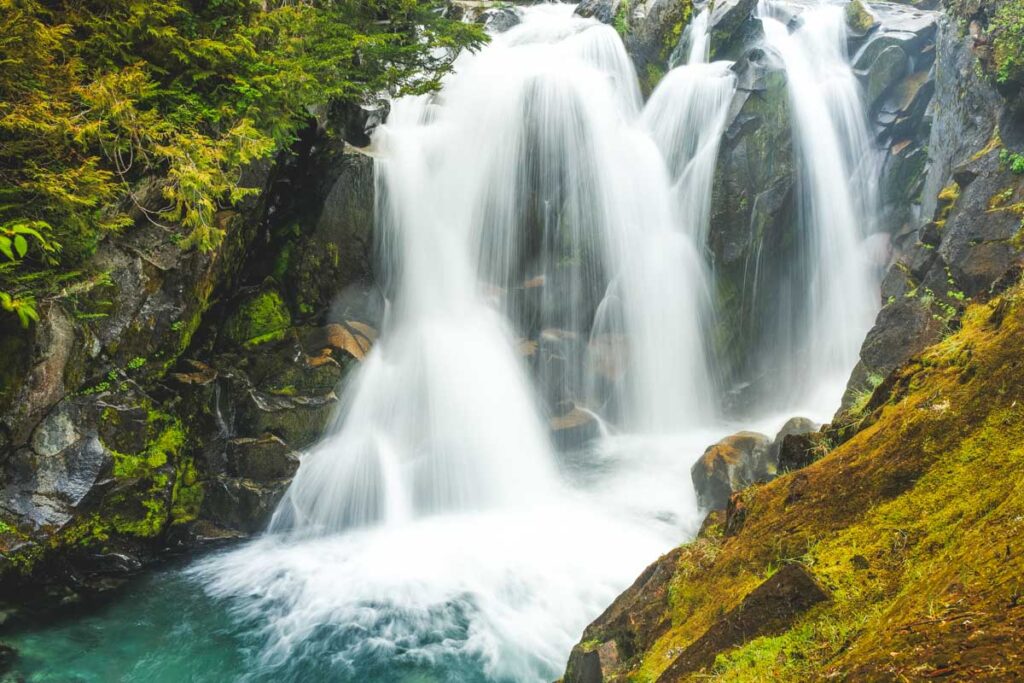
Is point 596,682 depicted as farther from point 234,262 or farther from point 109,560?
point 234,262

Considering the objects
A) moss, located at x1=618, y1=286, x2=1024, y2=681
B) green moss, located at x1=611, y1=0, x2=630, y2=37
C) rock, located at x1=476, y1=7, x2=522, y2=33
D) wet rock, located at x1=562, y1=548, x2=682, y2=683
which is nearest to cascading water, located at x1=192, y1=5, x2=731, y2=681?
green moss, located at x1=611, y1=0, x2=630, y2=37

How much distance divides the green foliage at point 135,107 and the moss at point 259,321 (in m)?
1.90

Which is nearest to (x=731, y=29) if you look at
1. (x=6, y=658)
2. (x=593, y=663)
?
(x=593, y=663)

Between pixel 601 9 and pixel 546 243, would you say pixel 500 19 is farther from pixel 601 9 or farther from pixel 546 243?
pixel 546 243

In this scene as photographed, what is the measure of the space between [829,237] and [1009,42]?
18.4 ft

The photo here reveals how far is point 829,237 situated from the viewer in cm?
1415

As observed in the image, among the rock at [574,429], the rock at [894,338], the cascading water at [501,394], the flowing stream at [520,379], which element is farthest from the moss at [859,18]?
the rock at [574,429]

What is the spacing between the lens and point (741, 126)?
1332 centimetres

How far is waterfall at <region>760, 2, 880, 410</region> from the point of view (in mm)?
13859

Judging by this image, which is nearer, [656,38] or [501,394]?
[501,394]

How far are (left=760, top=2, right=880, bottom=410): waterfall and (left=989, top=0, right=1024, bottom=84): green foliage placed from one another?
15.0 feet

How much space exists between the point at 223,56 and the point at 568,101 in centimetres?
851

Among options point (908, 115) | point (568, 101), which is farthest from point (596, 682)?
point (908, 115)

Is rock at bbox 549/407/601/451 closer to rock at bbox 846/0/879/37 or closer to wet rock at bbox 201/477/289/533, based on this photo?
wet rock at bbox 201/477/289/533
